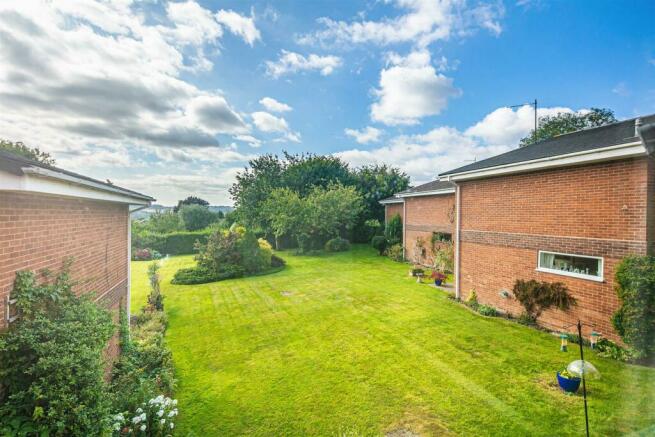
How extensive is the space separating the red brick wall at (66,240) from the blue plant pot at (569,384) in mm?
7955

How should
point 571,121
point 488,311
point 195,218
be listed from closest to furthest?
point 488,311, point 571,121, point 195,218

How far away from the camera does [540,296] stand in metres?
7.98

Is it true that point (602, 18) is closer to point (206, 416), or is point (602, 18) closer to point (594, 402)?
point (594, 402)

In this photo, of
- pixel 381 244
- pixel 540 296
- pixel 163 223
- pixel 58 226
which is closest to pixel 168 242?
pixel 163 223

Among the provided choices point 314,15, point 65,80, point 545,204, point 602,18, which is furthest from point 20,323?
point 602,18

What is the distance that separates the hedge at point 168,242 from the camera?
2645 centimetres

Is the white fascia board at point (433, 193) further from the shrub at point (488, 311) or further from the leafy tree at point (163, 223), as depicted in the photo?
the leafy tree at point (163, 223)

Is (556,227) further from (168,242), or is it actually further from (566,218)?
(168,242)

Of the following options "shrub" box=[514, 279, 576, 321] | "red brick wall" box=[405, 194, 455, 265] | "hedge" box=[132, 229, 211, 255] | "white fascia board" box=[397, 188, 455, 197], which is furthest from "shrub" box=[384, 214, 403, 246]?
"hedge" box=[132, 229, 211, 255]

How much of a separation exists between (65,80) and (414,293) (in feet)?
42.9

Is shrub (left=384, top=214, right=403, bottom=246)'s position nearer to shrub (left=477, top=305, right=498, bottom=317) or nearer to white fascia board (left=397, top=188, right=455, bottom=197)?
white fascia board (left=397, top=188, right=455, bottom=197)

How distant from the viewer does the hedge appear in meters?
26.5

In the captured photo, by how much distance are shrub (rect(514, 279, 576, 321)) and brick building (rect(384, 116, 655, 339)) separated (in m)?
0.18

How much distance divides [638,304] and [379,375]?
563 centimetres
